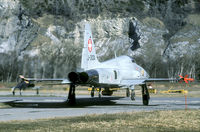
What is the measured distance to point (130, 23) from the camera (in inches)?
7446

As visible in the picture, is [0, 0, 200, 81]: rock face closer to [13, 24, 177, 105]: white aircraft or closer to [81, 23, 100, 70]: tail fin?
[13, 24, 177, 105]: white aircraft

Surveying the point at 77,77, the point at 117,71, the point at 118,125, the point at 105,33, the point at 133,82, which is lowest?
the point at 118,125

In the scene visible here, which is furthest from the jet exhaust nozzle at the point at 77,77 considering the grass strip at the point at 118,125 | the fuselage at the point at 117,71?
the grass strip at the point at 118,125

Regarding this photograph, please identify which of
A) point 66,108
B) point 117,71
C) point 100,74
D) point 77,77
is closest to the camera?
point 77,77

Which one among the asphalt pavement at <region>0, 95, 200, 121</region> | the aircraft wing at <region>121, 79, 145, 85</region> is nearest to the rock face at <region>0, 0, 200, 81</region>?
the aircraft wing at <region>121, 79, 145, 85</region>

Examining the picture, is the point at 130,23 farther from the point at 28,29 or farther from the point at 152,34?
the point at 28,29

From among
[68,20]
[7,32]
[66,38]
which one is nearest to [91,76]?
Result: [7,32]

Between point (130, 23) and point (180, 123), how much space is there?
576ft

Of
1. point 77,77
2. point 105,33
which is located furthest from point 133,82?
point 105,33

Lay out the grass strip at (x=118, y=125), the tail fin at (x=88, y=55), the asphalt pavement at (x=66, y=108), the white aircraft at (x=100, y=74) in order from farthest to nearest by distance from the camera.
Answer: the tail fin at (x=88, y=55) → the white aircraft at (x=100, y=74) → the asphalt pavement at (x=66, y=108) → the grass strip at (x=118, y=125)

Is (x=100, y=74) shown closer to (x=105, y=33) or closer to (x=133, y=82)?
(x=133, y=82)

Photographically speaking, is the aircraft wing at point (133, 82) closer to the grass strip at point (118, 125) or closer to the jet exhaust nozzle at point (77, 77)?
the jet exhaust nozzle at point (77, 77)

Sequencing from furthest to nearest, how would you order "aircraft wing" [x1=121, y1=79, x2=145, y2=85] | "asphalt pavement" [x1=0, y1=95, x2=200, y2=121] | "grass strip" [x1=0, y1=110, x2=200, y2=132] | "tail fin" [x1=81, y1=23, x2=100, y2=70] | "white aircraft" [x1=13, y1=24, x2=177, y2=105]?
1. "aircraft wing" [x1=121, y1=79, x2=145, y2=85]
2. "tail fin" [x1=81, y1=23, x2=100, y2=70]
3. "white aircraft" [x1=13, y1=24, x2=177, y2=105]
4. "asphalt pavement" [x1=0, y1=95, x2=200, y2=121]
5. "grass strip" [x1=0, y1=110, x2=200, y2=132]

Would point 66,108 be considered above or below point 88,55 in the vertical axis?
below
